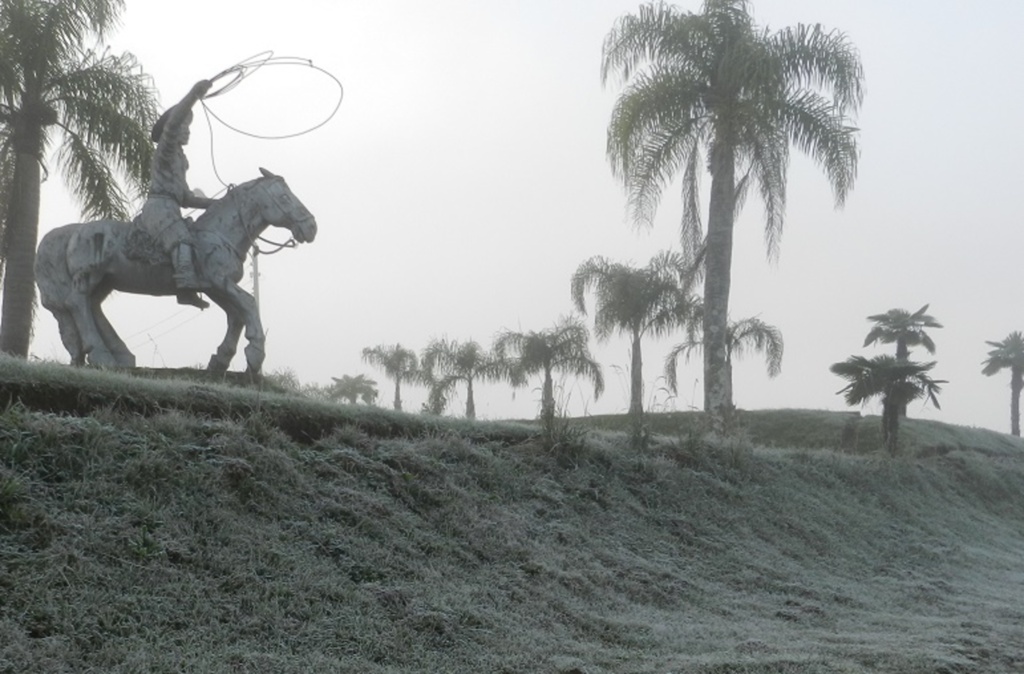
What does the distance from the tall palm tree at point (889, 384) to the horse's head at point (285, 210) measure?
40.7ft

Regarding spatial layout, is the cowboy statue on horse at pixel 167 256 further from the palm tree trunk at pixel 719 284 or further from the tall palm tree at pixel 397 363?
the tall palm tree at pixel 397 363

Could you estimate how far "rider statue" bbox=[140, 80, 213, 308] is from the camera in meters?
11.4

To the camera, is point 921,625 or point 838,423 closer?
point 921,625

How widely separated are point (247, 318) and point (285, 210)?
129 cm

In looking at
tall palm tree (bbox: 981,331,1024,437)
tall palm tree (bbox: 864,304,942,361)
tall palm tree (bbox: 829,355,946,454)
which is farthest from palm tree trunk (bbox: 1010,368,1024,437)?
tall palm tree (bbox: 829,355,946,454)

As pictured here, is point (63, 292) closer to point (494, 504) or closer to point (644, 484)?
point (494, 504)

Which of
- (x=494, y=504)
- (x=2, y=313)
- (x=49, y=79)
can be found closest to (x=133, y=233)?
(x=494, y=504)

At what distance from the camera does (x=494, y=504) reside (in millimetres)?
9102

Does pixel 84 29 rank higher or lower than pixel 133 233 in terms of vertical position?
higher

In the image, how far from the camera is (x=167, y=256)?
11508 millimetres

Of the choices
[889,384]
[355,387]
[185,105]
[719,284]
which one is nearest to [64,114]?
[185,105]

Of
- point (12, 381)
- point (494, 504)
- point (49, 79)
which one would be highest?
point (49, 79)

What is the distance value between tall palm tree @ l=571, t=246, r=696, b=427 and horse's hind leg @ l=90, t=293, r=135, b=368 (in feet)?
73.9

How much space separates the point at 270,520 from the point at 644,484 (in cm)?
514
